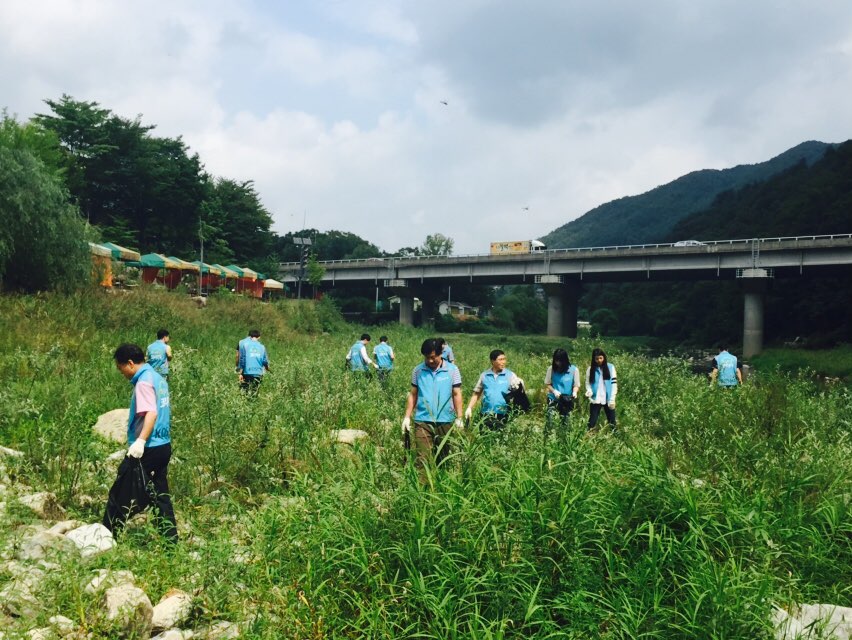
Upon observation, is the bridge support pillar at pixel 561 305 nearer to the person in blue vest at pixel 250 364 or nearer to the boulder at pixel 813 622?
the person in blue vest at pixel 250 364

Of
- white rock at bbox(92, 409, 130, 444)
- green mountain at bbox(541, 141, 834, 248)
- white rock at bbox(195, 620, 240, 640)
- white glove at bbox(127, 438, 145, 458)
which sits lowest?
white rock at bbox(195, 620, 240, 640)

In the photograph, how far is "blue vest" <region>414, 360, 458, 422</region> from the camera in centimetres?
675

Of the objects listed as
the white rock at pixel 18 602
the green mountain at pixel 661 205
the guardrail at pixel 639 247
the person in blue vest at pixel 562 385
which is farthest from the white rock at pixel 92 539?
the green mountain at pixel 661 205

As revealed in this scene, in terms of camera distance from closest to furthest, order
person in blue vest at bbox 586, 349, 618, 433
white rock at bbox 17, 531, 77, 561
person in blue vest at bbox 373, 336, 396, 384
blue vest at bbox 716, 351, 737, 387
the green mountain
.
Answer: white rock at bbox 17, 531, 77, 561 → person in blue vest at bbox 586, 349, 618, 433 → blue vest at bbox 716, 351, 737, 387 → person in blue vest at bbox 373, 336, 396, 384 → the green mountain

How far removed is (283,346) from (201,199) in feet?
108

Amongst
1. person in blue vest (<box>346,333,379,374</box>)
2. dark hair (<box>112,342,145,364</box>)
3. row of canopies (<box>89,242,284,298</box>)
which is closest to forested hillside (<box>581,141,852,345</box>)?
row of canopies (<box>89,242,284,298</box>)

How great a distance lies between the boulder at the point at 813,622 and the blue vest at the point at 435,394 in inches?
137

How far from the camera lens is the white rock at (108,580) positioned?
4.11 metres

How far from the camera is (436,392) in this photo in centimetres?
681

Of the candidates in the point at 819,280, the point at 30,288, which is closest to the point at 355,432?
the point at 30,288

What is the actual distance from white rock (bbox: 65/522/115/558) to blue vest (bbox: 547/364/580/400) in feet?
19.2

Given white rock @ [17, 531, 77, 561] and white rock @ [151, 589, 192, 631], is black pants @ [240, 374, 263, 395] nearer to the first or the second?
white rock @ [17, 531, 77, 561]

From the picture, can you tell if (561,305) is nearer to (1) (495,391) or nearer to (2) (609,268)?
(2) (609,268)

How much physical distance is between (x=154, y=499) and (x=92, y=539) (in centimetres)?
56
